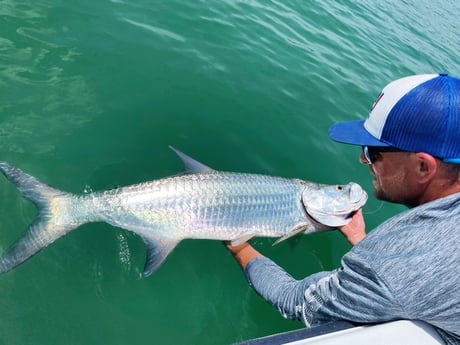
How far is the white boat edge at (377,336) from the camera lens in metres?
2.12

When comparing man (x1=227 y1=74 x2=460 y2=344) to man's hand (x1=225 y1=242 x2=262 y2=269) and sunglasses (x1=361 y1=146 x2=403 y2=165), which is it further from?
man's hand (x1=225 y1=242 x2=262 y2=269)

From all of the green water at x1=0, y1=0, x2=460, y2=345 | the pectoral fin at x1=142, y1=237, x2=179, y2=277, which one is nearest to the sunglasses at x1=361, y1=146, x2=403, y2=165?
the pectoral fin at x1=142, y1=237, x2=179, y2=277

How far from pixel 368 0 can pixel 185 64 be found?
35.9 ft

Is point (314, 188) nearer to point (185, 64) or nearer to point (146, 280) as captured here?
point (146, 280)

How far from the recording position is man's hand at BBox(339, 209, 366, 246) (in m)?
4.31

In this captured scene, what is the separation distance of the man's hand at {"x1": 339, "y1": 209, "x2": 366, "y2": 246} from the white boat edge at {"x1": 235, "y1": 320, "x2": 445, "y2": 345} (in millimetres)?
2113

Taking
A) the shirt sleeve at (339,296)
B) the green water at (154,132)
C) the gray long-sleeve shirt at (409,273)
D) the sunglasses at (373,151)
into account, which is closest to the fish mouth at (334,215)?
the green water at (154,132)

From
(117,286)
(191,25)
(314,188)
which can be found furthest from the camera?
(191,25)

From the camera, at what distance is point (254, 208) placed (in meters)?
4.19

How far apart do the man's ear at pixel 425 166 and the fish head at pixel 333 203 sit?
1995 millimetres

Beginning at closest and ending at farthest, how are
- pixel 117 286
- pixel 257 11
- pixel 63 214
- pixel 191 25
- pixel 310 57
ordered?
pixel 63 214 < pixel 117 286 < pixel 191 25 < pixel 310 57 < pixel 257 11

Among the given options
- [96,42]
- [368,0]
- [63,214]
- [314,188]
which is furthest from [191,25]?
[368,0]

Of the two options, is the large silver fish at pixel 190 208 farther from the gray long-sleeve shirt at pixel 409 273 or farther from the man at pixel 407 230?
the gray long-sleeve shirt at pixel 409 273

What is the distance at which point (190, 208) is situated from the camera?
3955 mm
